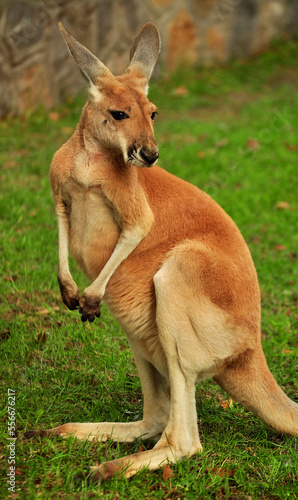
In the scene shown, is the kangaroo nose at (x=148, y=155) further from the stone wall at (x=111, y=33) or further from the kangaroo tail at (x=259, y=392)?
the stone wall at (x=111, y=33)

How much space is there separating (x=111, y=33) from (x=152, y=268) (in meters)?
5.41

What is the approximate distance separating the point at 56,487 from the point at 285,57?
318 inches

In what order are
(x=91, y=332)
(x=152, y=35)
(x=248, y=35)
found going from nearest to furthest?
(x=152, y=35)
(x=91, y=332)
(x=248, y=35)

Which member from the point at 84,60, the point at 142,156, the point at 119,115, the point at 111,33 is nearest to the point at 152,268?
the point at 142,156

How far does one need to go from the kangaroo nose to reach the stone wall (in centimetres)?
320

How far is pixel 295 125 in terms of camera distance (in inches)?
299

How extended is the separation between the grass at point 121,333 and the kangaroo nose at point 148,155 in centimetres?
134

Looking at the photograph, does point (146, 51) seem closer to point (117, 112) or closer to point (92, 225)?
point (117, 112)

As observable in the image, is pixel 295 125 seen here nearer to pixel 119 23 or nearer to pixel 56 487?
pixel 119 23

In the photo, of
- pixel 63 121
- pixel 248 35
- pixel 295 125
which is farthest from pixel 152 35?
pixel 248 35

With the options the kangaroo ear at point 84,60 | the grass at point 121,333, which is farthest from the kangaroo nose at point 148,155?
the grass at point 121,333

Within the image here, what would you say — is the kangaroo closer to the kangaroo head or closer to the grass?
the kangaroo head

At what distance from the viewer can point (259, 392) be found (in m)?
3.00

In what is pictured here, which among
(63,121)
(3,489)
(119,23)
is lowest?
(3,489)
